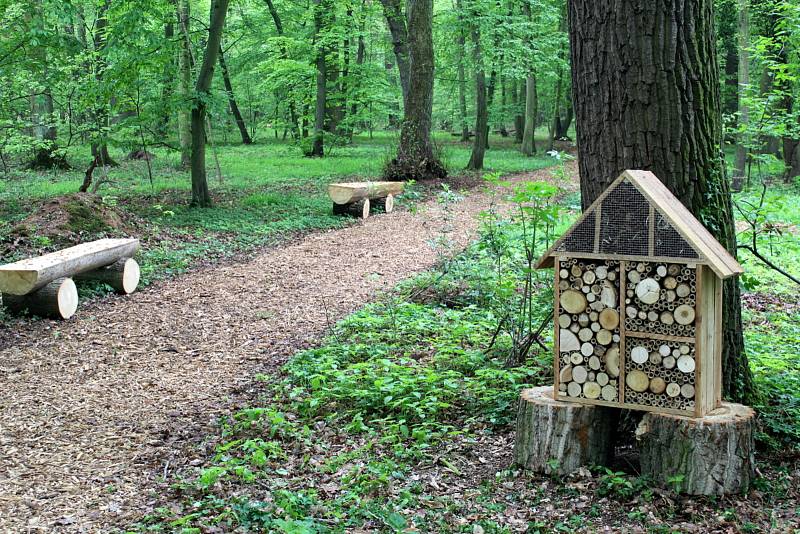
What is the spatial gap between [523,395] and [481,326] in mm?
2643

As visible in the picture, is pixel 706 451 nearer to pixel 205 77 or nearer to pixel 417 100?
pixel 205 77

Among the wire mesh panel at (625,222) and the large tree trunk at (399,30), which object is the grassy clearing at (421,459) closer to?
the wire mesh panel at (625,222)

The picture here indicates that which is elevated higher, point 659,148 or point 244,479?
point 659,148

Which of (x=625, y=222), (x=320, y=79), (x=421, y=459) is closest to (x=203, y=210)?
(x=421, y=459)

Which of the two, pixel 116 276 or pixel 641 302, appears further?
pixel 116 276

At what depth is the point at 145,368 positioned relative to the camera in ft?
21.4

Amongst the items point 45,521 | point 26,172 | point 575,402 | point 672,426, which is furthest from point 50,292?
point 26,172

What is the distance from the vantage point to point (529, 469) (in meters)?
3.99

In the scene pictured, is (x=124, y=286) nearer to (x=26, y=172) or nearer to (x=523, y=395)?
(x=523, y=395)

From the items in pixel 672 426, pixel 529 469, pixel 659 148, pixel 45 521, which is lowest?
pixel 45 521

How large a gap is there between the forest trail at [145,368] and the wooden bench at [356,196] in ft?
8.92

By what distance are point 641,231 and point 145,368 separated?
473 centimetres

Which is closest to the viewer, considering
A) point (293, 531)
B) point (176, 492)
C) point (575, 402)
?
point (293, 531)

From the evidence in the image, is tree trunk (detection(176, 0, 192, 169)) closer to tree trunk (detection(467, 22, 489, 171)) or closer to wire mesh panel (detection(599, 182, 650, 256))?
tree trunk (detection(467, 22, 489, 171))
